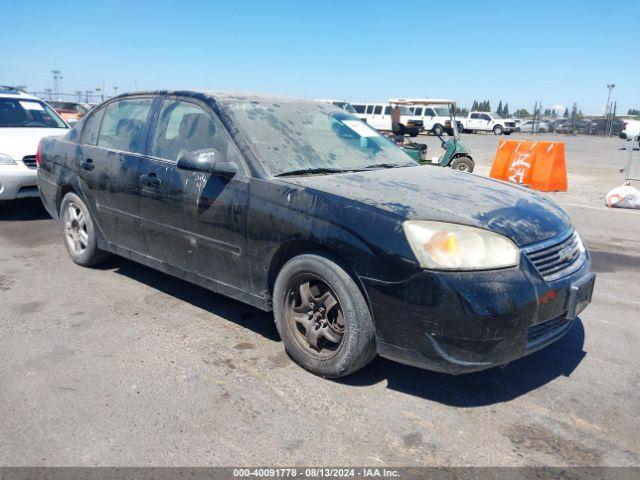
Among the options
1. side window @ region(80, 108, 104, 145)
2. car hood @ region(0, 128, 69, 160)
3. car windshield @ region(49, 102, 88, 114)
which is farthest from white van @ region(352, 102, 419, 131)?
side window @ region(80, 108, 104, 145)

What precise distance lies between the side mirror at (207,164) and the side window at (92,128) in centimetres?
183

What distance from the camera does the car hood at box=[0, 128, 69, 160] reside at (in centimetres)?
709

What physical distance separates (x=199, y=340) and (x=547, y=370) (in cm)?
227

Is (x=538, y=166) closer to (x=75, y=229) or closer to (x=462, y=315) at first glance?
(x=75, y=229)

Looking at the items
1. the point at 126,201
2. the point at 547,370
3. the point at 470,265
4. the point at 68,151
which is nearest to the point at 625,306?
the point at 547,370

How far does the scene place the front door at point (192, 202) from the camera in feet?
11.9

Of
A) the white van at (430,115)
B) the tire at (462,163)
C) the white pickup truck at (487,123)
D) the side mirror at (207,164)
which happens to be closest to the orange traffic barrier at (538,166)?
the tire at (462,163)

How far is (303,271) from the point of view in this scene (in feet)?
10.6

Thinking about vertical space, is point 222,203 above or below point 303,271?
above

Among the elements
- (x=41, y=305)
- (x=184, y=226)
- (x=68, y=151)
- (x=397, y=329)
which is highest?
(x=68, y=151)

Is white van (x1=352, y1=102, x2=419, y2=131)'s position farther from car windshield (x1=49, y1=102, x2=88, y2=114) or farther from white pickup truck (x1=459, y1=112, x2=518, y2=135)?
car windshield (x1=49, y1=102, x2=88, y2=114)

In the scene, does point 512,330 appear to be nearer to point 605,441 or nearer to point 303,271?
point 605,441

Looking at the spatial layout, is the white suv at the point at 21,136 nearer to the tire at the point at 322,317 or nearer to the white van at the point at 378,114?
the tire at the point at 322,317

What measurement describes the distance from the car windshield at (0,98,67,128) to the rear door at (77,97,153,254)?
3.89 metres
